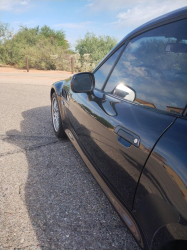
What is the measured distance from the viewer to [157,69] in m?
1.50

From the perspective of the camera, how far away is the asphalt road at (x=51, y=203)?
1.80 metres

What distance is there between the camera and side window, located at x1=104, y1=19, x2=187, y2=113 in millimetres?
1297

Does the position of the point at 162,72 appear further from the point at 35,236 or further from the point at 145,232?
the point at 35,236

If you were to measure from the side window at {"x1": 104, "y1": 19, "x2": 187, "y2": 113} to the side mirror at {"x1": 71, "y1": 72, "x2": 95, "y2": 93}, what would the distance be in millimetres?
338

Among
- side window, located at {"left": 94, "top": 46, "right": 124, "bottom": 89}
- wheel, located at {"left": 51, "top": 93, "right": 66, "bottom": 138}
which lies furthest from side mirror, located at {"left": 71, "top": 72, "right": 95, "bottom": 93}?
wheel, located at {"left": 51, "top": 93, "right": 66, "bottom": 138}

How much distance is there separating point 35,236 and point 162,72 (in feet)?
5.45

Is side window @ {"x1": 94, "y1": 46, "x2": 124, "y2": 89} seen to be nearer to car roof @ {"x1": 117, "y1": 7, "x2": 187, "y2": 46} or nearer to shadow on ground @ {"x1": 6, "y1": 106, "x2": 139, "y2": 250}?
car roof @ {"x1": 117, "y1": 7, "x2": 187, "y2": 46}

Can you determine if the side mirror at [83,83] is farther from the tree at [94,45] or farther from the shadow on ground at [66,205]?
the tree at [94,45]

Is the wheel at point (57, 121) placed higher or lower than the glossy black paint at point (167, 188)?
lower

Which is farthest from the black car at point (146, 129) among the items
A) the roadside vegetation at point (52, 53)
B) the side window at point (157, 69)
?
the roadside vegetation at point (52, 53)

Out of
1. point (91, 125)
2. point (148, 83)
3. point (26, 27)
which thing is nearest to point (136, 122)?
point (148, 83)

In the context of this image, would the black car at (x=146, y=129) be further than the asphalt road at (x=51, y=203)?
No

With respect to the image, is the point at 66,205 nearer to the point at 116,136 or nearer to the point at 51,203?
the point at 51,203

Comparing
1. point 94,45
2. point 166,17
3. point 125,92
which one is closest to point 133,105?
point 125,92
